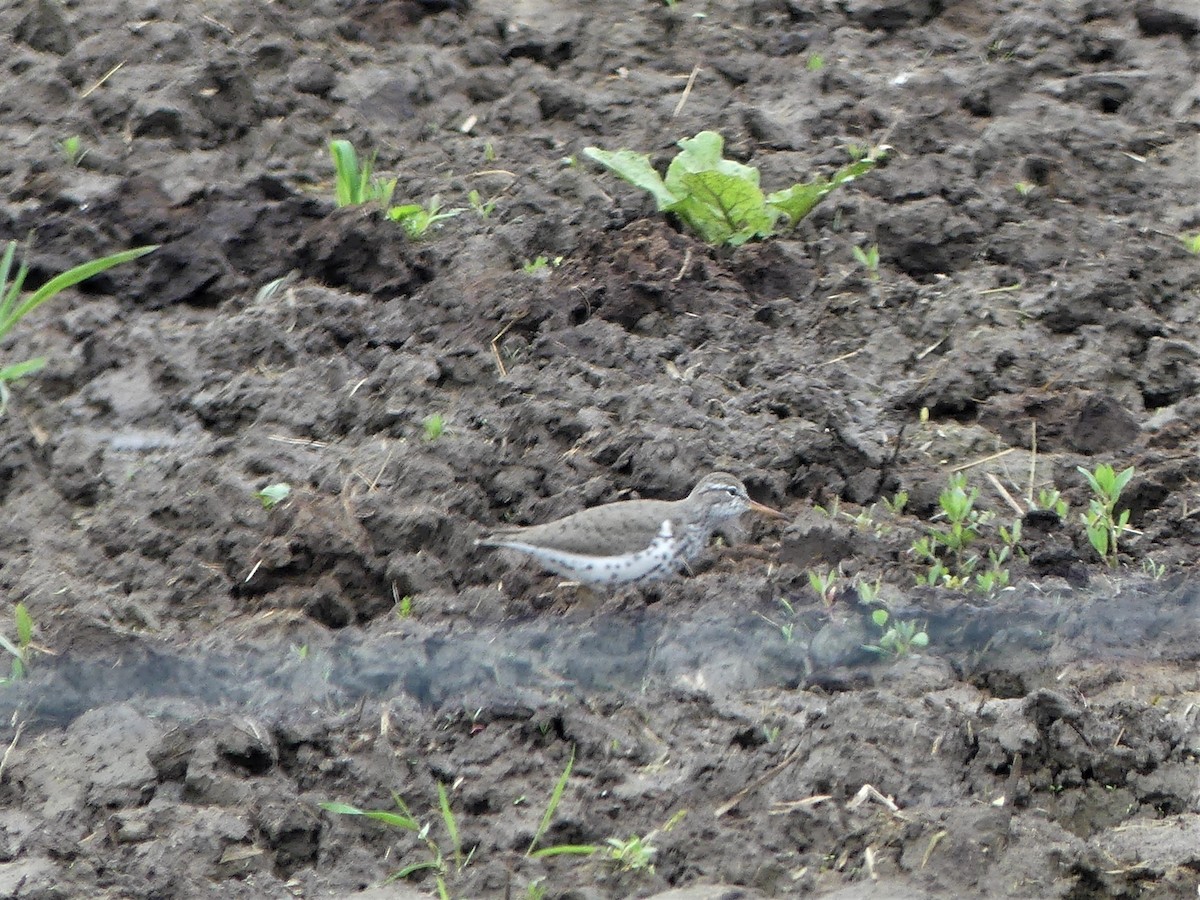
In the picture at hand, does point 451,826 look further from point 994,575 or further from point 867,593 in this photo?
point 994,575

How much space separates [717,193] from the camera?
7.71 meters

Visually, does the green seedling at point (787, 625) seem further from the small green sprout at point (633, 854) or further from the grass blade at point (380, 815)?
the grass blade at point (380, 815)

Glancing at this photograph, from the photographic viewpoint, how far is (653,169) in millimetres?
8227

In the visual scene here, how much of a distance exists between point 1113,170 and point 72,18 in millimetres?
5421

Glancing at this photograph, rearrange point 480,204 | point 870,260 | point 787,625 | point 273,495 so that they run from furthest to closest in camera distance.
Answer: point 480,204 < point 870,260 < point 273,495 < point 787,625

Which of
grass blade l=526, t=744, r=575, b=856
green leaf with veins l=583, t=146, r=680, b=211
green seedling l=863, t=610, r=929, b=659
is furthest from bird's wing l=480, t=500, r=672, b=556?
green leaf with veins l=583, t=146, r=680, b=211

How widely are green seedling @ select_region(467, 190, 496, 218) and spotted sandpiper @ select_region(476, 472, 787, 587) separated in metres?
2.33

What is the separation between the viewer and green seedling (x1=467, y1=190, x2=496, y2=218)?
8031 mm

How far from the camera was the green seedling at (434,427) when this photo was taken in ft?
21.4

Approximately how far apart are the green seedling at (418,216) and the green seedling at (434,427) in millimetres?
1454

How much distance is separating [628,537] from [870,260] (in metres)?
2.28

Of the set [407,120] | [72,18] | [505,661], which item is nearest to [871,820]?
[505,661]

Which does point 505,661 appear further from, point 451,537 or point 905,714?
point 905,714

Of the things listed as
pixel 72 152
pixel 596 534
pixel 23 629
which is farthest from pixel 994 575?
pixel 72 152
